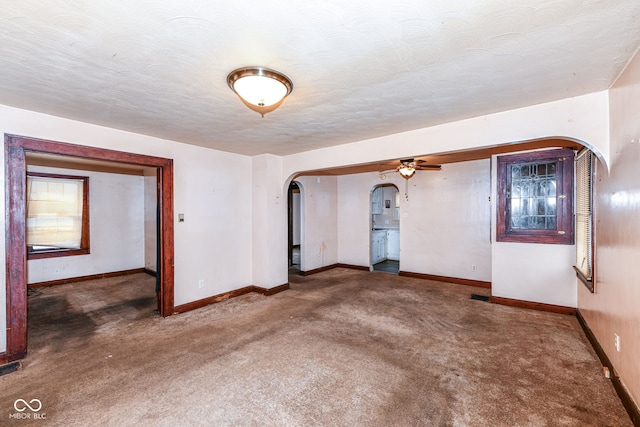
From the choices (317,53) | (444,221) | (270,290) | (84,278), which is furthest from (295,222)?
(317,53)

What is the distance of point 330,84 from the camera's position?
2170 millimetres

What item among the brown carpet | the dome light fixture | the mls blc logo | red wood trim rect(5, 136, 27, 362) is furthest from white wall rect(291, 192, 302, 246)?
the mls blc logo

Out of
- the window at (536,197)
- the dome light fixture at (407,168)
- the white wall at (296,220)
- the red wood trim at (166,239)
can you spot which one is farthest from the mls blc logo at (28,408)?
the white wall at (296,220)

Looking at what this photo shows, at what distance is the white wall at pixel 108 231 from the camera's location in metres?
5.63

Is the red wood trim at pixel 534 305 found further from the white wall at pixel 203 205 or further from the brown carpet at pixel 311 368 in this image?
the white wall at pixel 203 205

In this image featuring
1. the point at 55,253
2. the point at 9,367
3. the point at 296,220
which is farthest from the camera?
the point at 296,220

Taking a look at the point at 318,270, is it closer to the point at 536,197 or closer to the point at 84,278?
the point at 536,197

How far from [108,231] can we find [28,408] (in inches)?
196

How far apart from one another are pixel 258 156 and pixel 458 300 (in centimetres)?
412

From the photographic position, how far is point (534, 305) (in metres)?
4.09

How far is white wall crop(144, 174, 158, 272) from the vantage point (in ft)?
20.9

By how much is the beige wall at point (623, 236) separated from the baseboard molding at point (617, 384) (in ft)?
0.17

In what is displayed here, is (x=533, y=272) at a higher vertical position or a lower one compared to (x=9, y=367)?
higher

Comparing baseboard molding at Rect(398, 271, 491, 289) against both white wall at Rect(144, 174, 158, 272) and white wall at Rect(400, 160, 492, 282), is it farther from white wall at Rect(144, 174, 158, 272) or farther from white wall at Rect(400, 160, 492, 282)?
white wall at Rect(144, 174, 158, 272)
